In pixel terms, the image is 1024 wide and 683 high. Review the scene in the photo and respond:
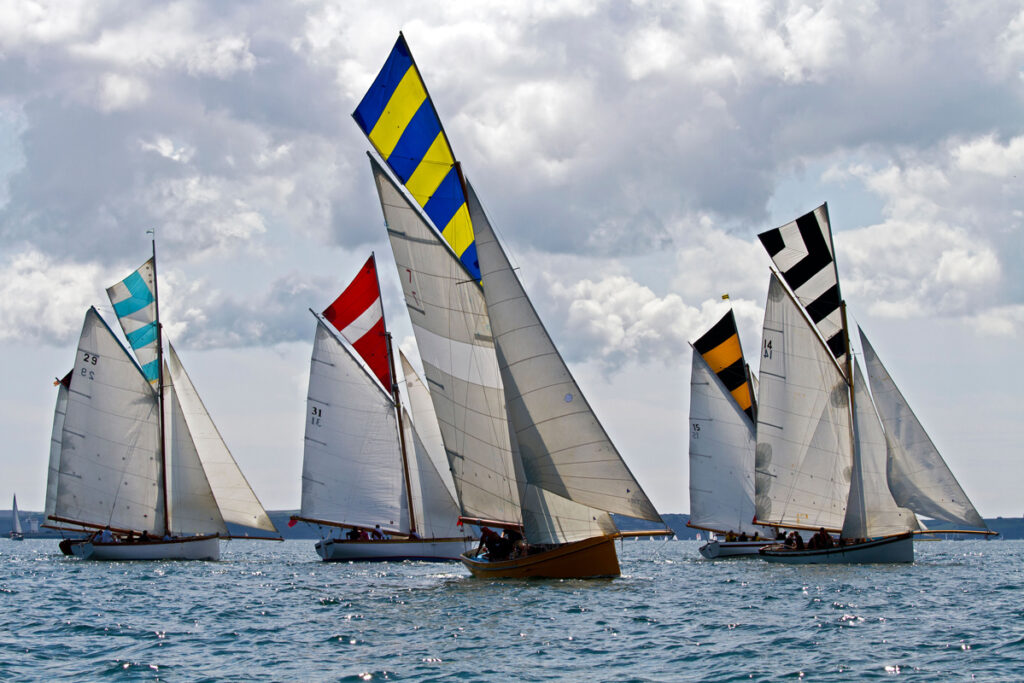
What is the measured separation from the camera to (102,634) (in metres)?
27.4

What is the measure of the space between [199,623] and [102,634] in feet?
9.09

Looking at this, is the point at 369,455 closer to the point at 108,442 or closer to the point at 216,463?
the point at 216,463

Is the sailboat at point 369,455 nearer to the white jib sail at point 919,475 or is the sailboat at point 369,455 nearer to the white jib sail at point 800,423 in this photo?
the white jib sail at point 800,423

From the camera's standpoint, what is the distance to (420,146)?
38.5 m

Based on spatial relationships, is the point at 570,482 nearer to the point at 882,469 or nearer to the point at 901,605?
the point at 901,605

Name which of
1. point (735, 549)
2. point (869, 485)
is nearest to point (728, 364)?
point (735, 549)

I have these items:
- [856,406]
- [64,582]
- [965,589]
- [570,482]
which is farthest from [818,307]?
[64,582]

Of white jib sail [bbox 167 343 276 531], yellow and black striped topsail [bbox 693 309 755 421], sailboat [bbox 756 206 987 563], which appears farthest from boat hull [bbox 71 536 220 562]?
sailboat [bbox 756 206 987 563]

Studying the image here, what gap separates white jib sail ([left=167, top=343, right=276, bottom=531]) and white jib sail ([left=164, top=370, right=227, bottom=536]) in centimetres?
49

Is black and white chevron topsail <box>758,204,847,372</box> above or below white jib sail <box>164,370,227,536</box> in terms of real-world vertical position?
above

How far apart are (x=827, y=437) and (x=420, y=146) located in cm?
2146

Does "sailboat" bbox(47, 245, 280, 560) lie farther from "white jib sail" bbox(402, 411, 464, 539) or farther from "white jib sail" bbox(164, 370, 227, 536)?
"white jib sail" bbox(402, 411, 464, 539)

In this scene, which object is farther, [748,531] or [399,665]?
[748,531]

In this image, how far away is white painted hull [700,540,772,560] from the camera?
6266 centimetres
